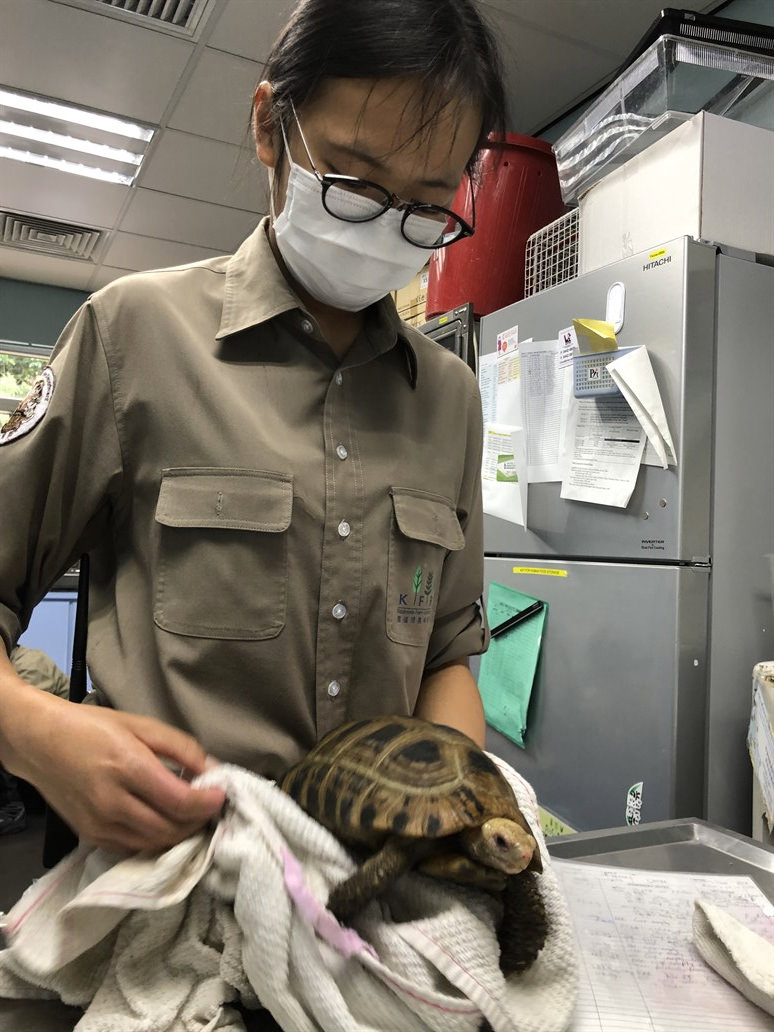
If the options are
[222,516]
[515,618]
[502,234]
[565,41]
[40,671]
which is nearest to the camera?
[222,516]

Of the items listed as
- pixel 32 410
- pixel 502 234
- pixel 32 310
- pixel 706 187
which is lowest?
pixel 32 410

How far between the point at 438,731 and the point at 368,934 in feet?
0.57

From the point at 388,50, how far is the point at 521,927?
79 cm

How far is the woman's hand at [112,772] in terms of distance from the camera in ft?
1.73

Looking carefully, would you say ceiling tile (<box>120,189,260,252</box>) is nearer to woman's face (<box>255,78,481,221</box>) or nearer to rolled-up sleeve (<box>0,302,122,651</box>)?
woman's face (<box>255,78,481,221</box>)

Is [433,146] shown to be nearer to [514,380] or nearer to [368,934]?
[368,934]

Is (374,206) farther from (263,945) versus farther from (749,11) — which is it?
(749,11)

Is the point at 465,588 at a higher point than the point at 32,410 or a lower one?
lower

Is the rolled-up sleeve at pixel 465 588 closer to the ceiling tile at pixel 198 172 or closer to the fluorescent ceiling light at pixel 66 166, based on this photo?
the ceiling tile at pixel 198 172

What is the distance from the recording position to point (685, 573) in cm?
144

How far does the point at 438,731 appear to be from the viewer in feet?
2.10

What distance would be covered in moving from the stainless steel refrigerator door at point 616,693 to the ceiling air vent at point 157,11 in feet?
7.76

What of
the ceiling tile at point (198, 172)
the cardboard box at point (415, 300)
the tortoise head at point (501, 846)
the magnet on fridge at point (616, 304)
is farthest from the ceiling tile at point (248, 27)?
the tortoise head at point (501, 846)

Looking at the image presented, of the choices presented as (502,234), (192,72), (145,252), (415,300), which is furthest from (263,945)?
(145,252)
